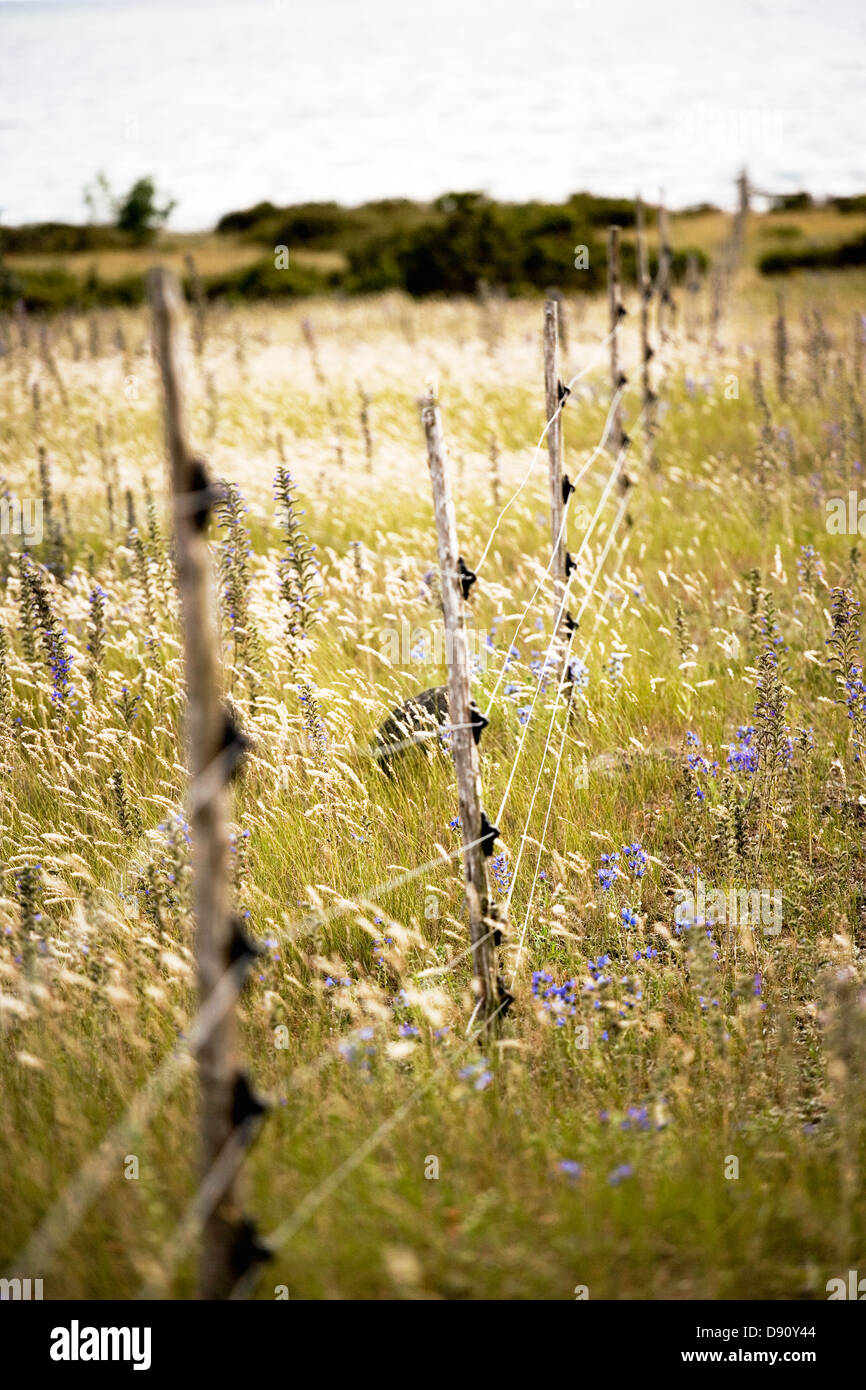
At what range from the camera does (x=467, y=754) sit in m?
2.93

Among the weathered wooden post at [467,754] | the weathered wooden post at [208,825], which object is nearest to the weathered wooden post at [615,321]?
the weathered wooden post at [467,754]

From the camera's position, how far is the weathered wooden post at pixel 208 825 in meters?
1.66

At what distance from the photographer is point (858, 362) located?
10055 mm

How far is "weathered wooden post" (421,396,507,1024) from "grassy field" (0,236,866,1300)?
7.3 inches

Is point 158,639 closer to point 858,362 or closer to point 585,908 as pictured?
point 585,908

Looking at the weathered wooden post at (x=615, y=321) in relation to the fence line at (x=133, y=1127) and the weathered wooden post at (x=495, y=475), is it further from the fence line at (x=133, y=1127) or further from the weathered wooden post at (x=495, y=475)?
the fence line at (x=133, y=1127)

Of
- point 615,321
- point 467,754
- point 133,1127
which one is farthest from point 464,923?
point 615,321

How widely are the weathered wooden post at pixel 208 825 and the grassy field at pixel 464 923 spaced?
5.6 inches

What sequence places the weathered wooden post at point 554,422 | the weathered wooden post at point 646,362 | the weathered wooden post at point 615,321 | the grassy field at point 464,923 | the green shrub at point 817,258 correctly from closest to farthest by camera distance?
the grassy field at point 464,923
the weathered wooden post at point 554,422
the weathered wooden post at point 615,321
the weathered wooden post at point 646,362
the green shrub at point 817,258

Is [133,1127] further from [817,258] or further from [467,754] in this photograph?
[817,258]

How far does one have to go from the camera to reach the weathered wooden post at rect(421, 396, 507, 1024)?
286 cm

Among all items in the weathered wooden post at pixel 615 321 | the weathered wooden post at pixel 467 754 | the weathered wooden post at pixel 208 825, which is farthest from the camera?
the weathered wooden post at pixel 615 321

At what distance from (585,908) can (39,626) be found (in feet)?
10.2

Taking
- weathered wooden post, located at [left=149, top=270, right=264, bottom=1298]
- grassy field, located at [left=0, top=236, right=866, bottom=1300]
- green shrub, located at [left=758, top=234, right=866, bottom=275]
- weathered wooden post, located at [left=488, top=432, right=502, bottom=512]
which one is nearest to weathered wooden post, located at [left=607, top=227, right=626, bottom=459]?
grassy field, located at [left=0, top=236, right=866, bottom=1300]
